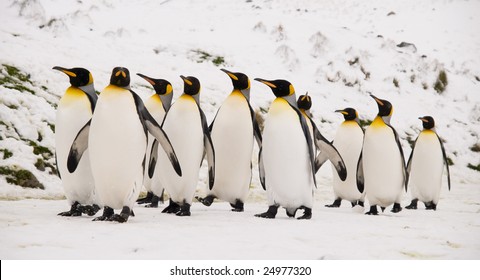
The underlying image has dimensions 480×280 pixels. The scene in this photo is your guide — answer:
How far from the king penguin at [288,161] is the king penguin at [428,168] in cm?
259

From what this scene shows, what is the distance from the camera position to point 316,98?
11492 millimetres

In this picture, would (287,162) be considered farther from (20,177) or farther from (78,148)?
(20,177)

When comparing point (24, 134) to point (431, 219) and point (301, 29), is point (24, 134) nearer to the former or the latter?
point (431, 219)

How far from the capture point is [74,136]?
4.44 m

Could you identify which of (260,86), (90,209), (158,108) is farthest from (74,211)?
(260,86)

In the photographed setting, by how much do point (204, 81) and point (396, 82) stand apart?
527cm

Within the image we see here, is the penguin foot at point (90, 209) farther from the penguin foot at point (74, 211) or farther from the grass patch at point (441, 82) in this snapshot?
the grass patch at point (441, 82)

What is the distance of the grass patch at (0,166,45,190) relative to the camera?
579cm

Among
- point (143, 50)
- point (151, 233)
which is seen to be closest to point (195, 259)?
point (151, 233)

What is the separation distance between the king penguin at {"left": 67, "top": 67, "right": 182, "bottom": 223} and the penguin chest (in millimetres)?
4071

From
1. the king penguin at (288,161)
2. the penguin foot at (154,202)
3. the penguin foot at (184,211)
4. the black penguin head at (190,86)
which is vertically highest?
the black penguin head at (190,86)

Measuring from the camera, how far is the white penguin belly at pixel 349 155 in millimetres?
6758

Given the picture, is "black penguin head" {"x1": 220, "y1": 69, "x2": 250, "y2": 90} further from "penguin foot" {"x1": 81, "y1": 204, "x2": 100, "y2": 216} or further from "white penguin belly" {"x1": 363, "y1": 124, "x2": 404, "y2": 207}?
"penguin foot" {"x1": 81, "y1": 204, "x2": 100, "y2": 216}

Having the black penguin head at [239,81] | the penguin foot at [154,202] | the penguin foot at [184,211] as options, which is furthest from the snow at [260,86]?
the black penguin head at [239,81]
